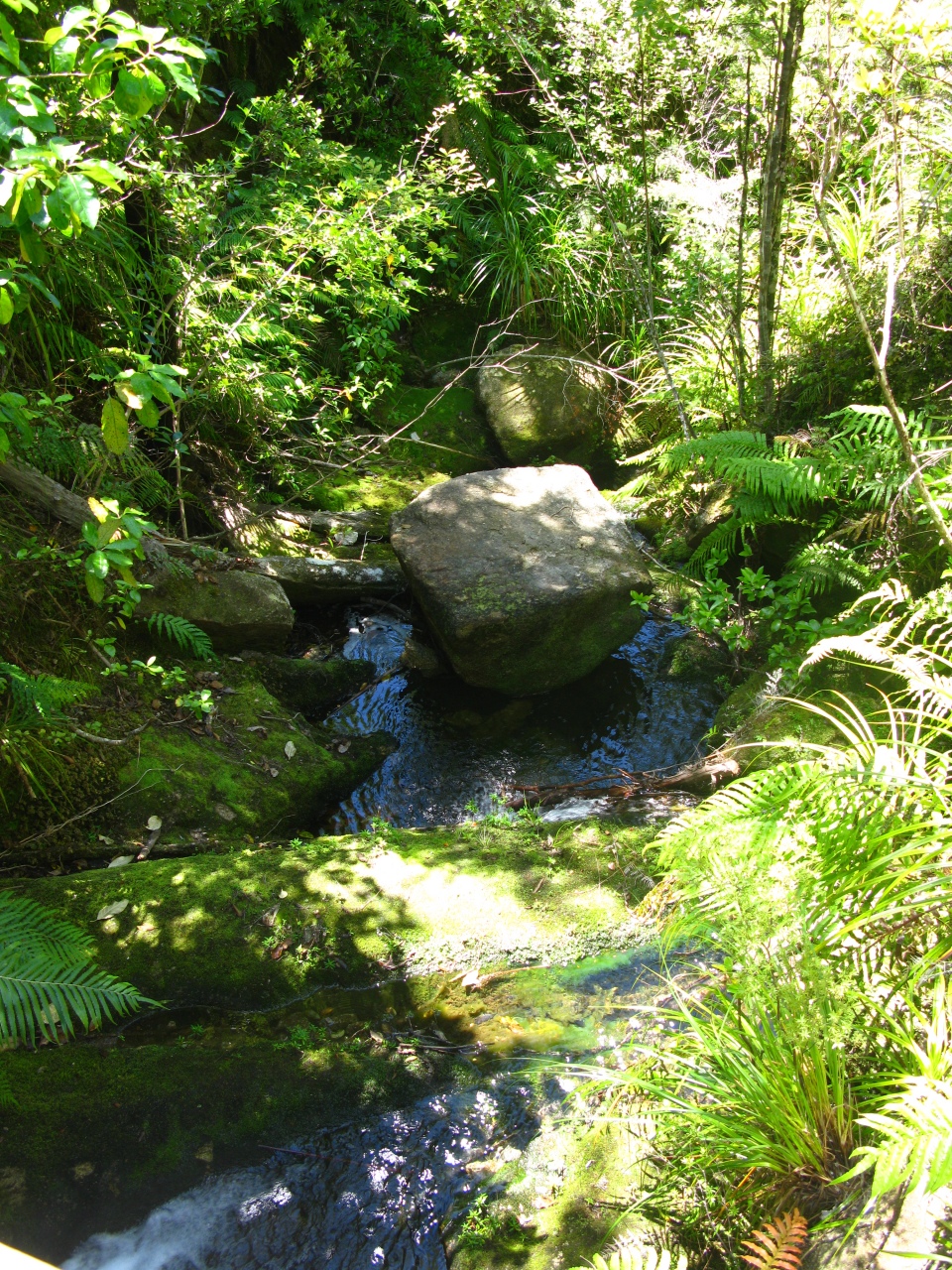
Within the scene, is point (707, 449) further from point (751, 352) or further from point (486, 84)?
point (486, 84)

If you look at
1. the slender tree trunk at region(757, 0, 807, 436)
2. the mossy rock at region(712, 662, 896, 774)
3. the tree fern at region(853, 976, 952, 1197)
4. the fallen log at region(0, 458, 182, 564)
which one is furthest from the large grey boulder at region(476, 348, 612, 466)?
the tree fern at region(853, 976, 952, 1197)

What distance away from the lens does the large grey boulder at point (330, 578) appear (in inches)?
189

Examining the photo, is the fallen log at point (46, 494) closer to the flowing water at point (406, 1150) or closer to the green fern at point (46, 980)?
the green fern at point (46, 980)

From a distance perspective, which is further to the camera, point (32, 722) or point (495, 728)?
point (495, 728)

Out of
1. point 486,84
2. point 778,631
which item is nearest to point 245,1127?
point 778,631

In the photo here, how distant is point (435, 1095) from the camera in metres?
2.47

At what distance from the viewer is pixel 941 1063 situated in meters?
1.59

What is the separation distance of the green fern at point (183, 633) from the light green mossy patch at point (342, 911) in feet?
3.92

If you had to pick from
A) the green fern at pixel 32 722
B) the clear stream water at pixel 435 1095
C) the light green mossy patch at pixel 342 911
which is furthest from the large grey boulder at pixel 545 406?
the green fern at pixel 32 722

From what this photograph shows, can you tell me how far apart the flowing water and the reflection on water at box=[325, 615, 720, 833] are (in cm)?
128

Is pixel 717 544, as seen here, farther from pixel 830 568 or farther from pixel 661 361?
pixel 661 361

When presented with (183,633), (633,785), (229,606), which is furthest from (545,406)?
(183,633)

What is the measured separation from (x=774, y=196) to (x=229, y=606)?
368 cm

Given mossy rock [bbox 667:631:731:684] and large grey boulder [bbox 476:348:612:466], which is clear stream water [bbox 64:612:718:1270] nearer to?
mossy rock [bbox 667:631:731:684]
